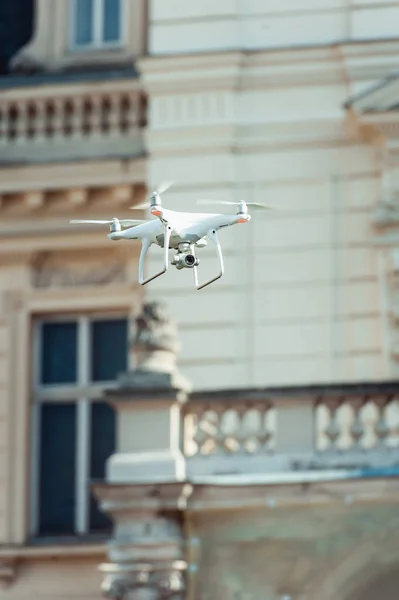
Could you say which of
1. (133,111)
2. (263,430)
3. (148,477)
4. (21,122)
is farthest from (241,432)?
(21,122)

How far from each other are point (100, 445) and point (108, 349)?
3.20ft

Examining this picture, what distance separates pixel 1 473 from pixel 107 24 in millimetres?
4830

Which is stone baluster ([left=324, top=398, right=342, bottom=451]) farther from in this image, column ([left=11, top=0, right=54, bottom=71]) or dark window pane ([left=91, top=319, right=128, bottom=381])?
column ([left=11, top=0, right=54, bottom=71])

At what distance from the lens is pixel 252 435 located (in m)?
19.6

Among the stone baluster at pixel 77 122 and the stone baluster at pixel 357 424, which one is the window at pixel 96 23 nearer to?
the stone baluster at pixel 77 122

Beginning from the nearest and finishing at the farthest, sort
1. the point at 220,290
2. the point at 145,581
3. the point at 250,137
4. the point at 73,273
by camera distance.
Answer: the point at 145,581
the point at 220,290
the point at 250,137
the point at 73,273

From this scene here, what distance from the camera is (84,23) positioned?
24250 millimetres

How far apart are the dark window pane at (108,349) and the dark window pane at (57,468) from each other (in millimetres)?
460

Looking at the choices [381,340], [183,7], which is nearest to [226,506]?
[381,340]

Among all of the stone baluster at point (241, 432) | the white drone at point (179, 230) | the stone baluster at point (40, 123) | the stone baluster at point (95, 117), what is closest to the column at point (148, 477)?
the stone baluster at point (241, 432)

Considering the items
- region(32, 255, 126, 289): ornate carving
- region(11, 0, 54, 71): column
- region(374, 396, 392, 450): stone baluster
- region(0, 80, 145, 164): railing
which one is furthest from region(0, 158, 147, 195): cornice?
region(374, 396, 392, 450): stone baluster

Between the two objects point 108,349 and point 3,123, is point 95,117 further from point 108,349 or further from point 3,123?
point 108,349

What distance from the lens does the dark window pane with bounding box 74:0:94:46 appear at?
2416cm

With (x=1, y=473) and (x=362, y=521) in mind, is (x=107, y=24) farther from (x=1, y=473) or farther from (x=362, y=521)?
(x=362, y=521)
